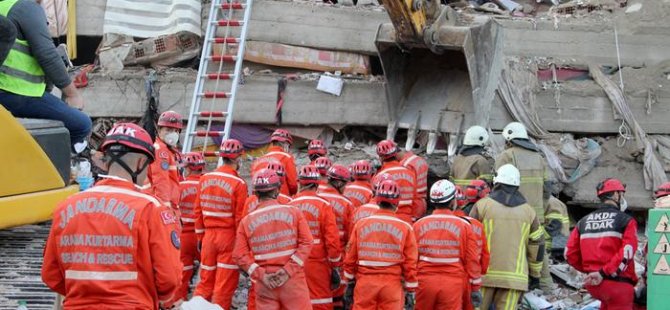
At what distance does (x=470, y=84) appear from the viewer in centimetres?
1246

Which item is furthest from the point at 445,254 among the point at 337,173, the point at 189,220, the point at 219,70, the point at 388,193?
the point at 219,70

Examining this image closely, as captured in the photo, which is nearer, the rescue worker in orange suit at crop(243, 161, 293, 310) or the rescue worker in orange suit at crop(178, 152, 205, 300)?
the rescue worker in orange suit at crop(243, 161, 293, 310)

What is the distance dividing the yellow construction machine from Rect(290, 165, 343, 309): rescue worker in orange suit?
4.15 m

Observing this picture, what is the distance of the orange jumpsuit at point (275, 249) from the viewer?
24.7 ft

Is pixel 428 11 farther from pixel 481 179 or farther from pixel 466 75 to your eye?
pixel 481 179

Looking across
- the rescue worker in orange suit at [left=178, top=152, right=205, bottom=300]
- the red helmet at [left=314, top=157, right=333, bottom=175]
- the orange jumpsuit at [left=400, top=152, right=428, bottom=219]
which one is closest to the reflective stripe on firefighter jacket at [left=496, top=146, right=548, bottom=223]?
the orange jumpsuit at [left=400, top=152, right=428, bottom=219]

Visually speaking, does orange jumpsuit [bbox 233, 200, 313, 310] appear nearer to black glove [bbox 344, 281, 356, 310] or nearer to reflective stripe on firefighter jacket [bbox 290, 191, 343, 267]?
black glove [bbox 344, 281, 356, 310]

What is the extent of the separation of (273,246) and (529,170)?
4001 mm

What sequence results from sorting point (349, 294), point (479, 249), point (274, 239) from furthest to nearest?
point (349, 294) → point (479, 249) → point (274, 239)

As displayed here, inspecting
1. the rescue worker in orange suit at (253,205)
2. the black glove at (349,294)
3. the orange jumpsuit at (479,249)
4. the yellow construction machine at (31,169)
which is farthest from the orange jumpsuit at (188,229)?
the yellow construction machine at (31,169)

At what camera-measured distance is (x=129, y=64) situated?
1403cm

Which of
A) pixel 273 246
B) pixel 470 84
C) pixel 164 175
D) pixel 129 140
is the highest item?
pixel 470 84

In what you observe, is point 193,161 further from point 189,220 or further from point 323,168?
point 323,168

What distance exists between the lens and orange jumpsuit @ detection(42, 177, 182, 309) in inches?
174
